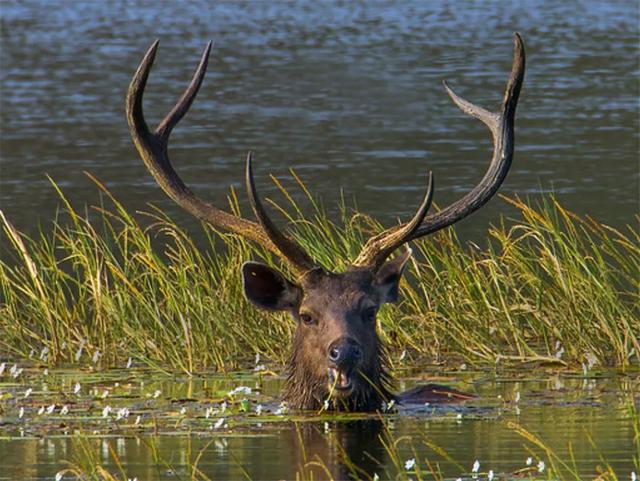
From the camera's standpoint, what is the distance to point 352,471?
1027 centimetres

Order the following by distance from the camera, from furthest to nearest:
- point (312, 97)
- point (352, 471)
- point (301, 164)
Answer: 1. point (312, 97)
2. point (301, 164)
3. point (352, 471)

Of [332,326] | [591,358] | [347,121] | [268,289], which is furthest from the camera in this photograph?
[347,121]

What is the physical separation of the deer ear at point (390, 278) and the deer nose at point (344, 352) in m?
0.66

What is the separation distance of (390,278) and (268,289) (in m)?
0.68

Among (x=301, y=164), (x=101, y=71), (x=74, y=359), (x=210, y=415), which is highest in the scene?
(x=101, y=71)

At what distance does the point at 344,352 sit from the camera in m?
11.3

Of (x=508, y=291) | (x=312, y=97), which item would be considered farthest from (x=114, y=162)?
(x=508, y=291)

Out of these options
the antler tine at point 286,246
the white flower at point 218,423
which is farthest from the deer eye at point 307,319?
the white flower at point 218,423

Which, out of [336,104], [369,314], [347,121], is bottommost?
[369,314]

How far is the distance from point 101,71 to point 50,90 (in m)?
3.79

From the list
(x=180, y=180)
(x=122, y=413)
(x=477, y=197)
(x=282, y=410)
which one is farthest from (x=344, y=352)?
(x=180, y=180)

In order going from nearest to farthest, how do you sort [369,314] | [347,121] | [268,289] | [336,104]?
[369,314], [268,289], [347,121], [336,104]

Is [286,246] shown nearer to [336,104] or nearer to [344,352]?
[344,352]

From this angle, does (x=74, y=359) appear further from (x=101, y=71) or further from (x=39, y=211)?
(x=101, y=71)
